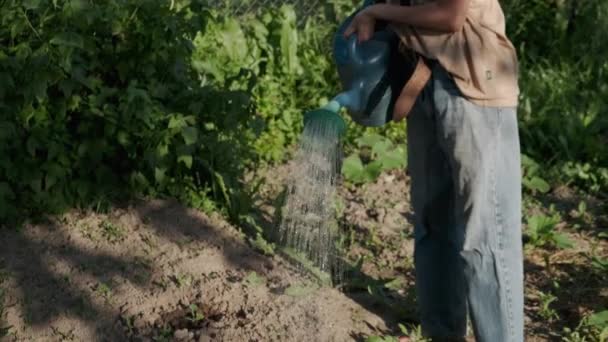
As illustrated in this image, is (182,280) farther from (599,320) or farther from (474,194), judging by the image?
(599,320)

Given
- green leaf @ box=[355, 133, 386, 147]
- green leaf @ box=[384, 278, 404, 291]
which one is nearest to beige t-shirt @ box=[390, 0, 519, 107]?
green leaf @ box=[384, 278, 404, 291]

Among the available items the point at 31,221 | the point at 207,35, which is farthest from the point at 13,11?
the point at 207,35

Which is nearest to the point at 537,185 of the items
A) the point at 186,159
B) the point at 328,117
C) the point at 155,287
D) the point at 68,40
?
the point at 186,159

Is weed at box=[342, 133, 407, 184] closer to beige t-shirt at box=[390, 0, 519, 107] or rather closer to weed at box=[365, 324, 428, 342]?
weed at box=[365, 324, 428, 342]

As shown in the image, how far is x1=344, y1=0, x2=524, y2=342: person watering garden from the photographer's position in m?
2.83

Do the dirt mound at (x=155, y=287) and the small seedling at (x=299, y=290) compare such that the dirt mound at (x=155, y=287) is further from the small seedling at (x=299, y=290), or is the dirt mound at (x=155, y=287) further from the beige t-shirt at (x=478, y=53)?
the beige t-shirt at (x=478, y=53)

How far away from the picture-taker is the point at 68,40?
3742 millimetres

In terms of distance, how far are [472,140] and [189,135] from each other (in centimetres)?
148

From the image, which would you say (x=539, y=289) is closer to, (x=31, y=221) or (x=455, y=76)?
(x=455, y=76)

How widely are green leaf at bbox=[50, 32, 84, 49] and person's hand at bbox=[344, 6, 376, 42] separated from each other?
1.26 m

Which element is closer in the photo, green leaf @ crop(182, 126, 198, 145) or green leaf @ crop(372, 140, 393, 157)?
green leaf @ crop(182, 126, 198, 145)

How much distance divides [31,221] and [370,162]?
1.73 m

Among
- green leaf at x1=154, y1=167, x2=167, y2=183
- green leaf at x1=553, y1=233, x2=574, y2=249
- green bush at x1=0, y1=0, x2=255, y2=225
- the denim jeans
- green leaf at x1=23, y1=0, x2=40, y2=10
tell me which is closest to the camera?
the denim jeans

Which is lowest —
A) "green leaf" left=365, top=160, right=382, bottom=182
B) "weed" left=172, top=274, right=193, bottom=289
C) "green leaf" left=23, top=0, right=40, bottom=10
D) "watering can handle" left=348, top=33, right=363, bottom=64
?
"weed" left=172, top=274, right=193, bottom=289
